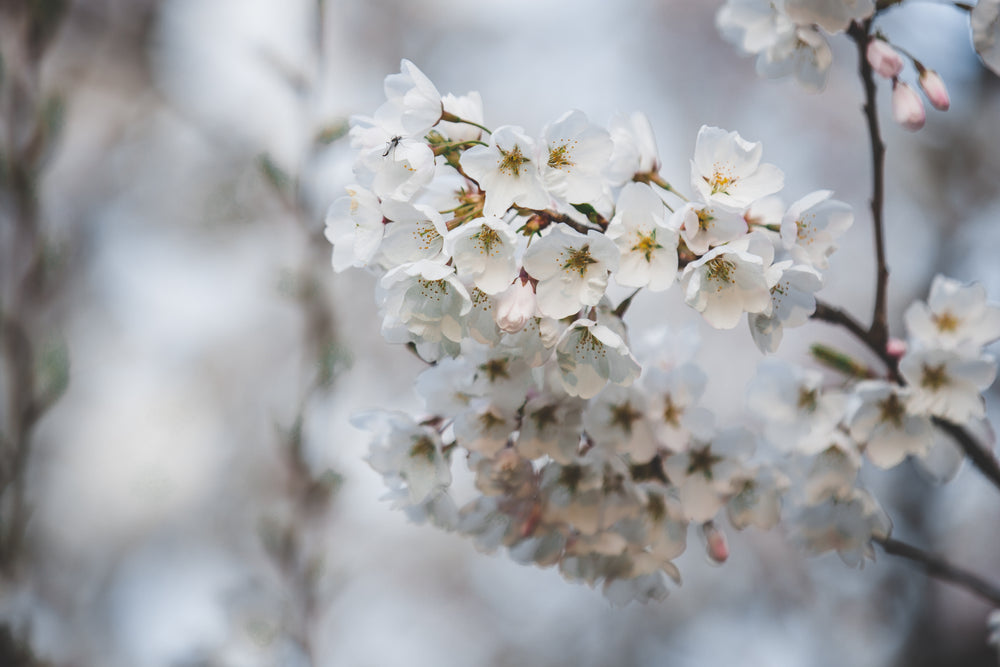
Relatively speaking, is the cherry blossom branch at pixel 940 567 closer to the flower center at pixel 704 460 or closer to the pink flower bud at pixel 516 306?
the flower center at pixel 704 460

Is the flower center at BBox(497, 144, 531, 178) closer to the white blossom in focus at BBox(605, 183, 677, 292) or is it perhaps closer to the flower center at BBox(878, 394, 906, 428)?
the white blossom in focus at BBox(605, 183, 677, 292)

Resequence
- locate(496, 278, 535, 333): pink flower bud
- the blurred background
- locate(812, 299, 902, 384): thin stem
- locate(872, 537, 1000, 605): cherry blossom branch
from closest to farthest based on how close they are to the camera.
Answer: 1. locate(496, 278, 535, 333): pink flower bud
2. locate(812, 299, 902, 384): thin stem
3. locate(872, 537, 1000, 605): cherry blossom branch
4. the blurred background

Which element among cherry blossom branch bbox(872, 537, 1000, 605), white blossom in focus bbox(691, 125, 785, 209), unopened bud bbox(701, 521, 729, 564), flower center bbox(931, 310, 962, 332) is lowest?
cherry blossom branch bbox(872, 537, 1000, 605)

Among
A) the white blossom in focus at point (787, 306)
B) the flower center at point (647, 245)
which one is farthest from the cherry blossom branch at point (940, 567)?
the flower center at point (647, 245)

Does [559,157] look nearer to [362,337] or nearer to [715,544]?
[715,544]

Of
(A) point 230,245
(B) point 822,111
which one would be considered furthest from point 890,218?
(A) point 230,245

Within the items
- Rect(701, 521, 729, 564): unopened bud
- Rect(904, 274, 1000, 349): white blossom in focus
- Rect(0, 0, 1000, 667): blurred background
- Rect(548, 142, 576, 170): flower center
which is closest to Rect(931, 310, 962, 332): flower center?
Rect(904, 274, 1000, 349): white blossom in focus
